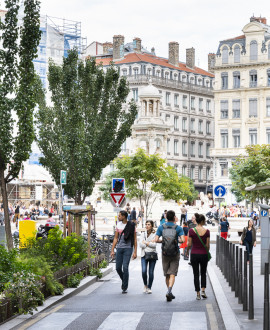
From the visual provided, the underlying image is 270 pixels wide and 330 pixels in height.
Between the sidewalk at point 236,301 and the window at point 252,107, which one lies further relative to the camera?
the window at point 252,107

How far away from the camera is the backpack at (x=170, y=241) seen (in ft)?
52.7

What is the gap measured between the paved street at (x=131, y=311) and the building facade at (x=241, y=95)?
74.8 meters

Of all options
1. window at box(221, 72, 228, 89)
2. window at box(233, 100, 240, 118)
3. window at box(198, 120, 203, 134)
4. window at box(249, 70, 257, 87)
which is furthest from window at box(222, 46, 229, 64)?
window at box(198, 120, 203, 134)

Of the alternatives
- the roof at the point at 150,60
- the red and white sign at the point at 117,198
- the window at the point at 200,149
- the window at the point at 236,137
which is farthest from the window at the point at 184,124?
the red and white sign at the point at 117,198

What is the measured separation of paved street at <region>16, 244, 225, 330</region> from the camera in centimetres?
1290

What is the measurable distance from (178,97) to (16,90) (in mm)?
90831

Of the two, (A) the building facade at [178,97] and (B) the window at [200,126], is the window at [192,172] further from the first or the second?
(B) the window at [200,126]

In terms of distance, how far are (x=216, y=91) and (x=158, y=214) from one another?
27.9 meters

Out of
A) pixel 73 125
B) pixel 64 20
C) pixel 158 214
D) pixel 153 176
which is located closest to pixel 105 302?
pixel 73 125

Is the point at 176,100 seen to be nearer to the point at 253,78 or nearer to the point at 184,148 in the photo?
the point at 184,148

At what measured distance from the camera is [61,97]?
32.3 m

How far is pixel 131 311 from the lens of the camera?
14.6 metres

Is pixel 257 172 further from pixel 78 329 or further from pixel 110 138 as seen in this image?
pixel 78 329

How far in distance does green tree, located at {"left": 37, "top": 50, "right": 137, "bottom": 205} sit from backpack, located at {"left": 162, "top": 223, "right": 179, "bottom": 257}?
1439 cm
